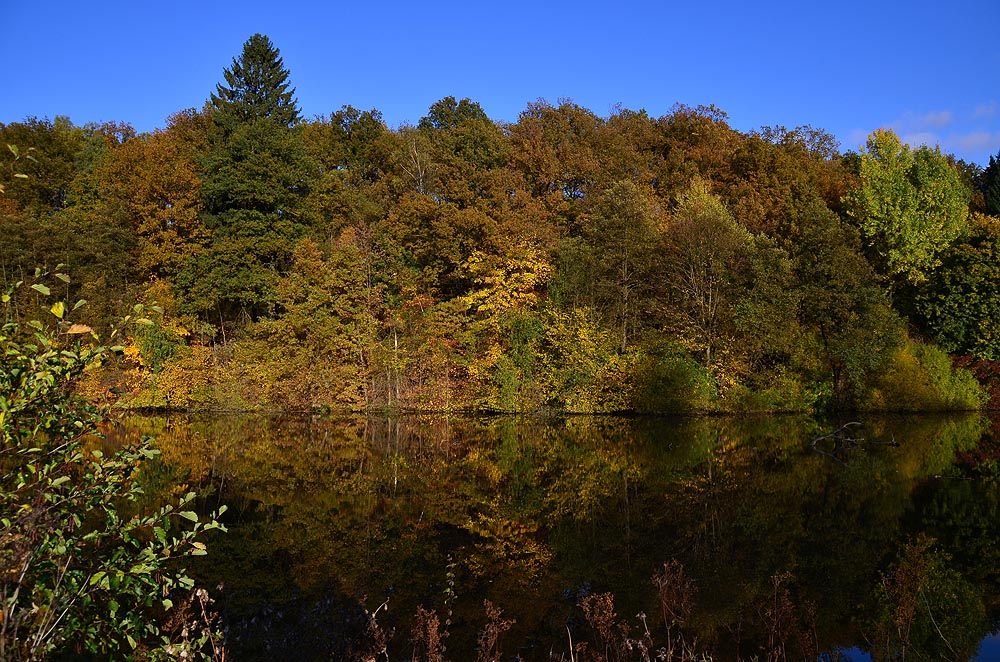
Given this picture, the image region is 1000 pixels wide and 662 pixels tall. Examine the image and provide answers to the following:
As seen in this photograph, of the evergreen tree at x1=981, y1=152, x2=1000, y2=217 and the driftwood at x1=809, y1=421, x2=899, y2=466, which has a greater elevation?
the evergreen tree at x1=981, y1=152, x2=1000, y2=217

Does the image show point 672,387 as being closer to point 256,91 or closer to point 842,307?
point 842,307

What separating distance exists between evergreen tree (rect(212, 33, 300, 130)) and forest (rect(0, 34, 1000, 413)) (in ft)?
0.51

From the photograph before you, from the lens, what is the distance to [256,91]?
1711 inches

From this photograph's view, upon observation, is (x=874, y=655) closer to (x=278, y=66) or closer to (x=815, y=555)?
(x=815, y=555)

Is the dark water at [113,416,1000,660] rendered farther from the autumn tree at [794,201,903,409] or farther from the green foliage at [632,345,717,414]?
the autumn tree at [794,201,903,409]

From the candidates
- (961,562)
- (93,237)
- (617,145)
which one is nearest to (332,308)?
(93,237)

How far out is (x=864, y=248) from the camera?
38250mm

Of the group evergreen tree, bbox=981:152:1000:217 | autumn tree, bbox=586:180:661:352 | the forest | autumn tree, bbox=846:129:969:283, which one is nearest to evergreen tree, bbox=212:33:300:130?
the forest

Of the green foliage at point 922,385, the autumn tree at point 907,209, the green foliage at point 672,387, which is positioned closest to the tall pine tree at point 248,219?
the green foliage at point 672,387

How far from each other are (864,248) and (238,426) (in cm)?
3226

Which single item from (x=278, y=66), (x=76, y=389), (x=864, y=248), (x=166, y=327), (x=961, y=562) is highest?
(x=278, y=66)

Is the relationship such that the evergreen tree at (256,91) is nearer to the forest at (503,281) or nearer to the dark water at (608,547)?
the forest at (503,281)

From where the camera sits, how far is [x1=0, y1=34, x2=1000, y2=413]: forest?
3109cm

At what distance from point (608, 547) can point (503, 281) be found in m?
24.8
